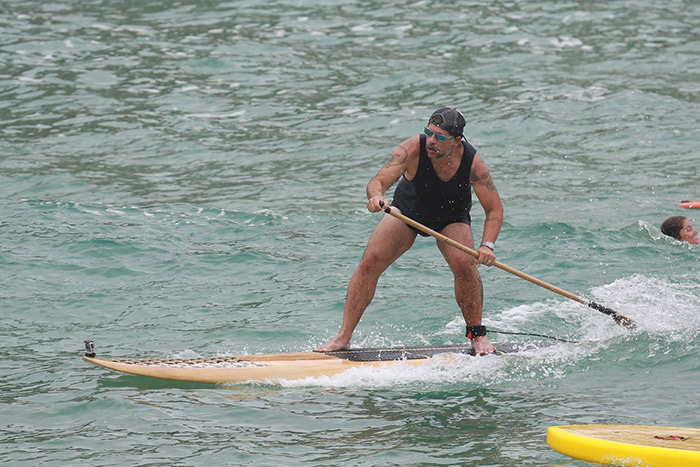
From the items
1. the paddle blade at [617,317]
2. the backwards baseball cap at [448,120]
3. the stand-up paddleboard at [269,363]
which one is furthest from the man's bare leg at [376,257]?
the paddle blade at [617,317]

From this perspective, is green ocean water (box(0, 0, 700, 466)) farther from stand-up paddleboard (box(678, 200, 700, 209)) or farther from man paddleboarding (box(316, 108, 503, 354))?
man paddleboarding (box(316, 108, 503, 354))

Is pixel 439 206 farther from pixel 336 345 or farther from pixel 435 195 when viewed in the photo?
pixel 336 345

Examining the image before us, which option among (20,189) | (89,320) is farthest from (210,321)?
(20,189)

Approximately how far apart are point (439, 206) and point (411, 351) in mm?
1371

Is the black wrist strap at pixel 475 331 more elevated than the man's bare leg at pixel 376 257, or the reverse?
the man's bare leg at pixel 376 257

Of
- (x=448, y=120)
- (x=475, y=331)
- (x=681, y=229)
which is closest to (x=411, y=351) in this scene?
(x=475, y=331)

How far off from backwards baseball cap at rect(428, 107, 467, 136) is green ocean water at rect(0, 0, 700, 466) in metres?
2.10

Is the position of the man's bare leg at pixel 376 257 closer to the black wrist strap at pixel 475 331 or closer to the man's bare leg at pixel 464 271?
the man's bare leg at pixel 464 271

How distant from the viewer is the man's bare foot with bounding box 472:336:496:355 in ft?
29.1

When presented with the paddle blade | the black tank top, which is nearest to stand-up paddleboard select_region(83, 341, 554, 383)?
the paddle blade

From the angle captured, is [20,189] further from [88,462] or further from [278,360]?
[88,462]

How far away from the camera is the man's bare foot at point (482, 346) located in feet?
29.1

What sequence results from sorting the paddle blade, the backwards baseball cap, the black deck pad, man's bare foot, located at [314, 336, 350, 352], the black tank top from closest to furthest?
the backwards baseball cap → the black tank top → the black deck pad → man's bare foot, located at [314, 336, 350, 352] → the paddle blade

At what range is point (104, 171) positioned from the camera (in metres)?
15.4
